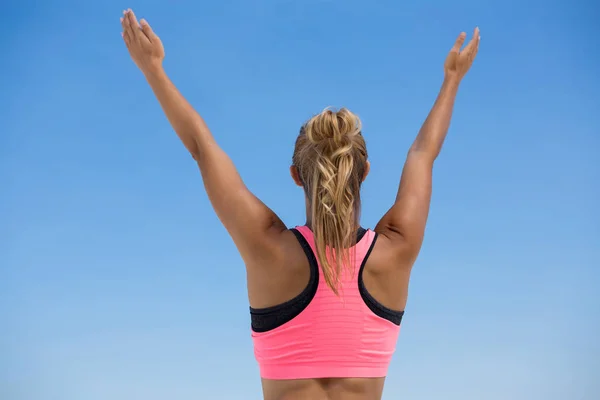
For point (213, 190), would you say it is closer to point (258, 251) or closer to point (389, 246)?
point (258, 251)

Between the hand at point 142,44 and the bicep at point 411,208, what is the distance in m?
1.17

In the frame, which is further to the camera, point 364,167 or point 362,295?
point 364,167

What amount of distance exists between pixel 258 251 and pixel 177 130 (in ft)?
2.09

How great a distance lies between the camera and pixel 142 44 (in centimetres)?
296

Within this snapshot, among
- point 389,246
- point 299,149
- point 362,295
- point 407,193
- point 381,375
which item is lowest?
point 381,375

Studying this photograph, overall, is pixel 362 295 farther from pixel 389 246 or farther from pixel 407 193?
pixel 407 193

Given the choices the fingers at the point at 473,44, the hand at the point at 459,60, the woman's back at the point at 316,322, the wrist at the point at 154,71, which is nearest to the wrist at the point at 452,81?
the hand at the point at 459,60

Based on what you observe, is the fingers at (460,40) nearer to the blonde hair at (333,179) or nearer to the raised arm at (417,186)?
the raised arm at (417,186)

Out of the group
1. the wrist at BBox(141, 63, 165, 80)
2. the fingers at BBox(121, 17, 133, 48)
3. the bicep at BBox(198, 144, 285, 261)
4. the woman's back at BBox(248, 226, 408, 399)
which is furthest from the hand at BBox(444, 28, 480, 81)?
the fingers at BBox(121, 17, 133, 48)

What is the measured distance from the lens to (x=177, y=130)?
2801mm

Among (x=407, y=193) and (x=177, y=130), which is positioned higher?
(x=177, y=130)

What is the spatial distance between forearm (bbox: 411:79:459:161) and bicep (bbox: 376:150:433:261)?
65 mm

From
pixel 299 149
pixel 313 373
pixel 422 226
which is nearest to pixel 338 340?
pixel 313 373

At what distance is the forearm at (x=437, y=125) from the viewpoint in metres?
2.99
